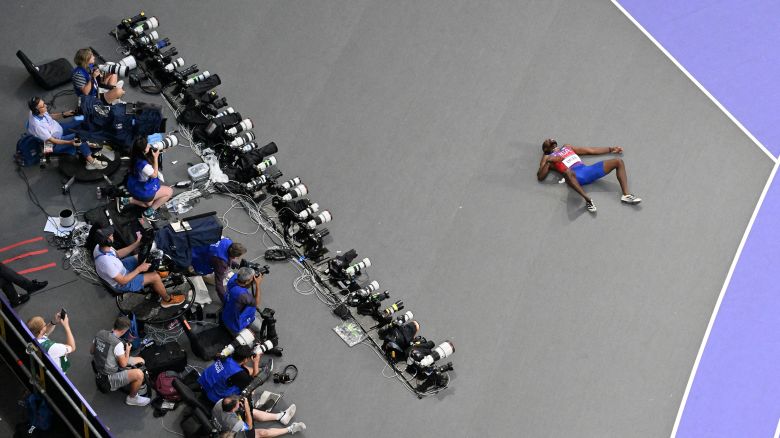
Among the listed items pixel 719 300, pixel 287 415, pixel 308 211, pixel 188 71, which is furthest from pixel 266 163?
pixel 719 300

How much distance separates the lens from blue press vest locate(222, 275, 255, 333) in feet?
37.2

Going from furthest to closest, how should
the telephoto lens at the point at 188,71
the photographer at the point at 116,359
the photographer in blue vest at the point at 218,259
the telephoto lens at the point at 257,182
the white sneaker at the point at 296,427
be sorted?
the telephoto lens at the point at 188,71 < the telephoto lens at the point at 257,182 < the photographer in blue vest at the point at 218,259 < the white sneaker at the point at 296,427 < the photographer at the point at 116,359

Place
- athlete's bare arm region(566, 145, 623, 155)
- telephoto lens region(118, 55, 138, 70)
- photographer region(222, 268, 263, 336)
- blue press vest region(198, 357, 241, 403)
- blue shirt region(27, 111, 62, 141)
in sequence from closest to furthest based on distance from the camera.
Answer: blue press vest region(198, 357, 241, 403) < photographer region(222, 268, 263, 336) < blue shirt region(27, 111, 62, 141) < athlete's bare arm region(566, 145, 623, 155) < telephoto lens region(118, 55, 138, 70)

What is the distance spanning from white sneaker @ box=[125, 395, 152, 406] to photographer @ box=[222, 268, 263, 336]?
1.16 m

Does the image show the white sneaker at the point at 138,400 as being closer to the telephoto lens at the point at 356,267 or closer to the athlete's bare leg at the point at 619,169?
the telephoto lens at the point at 356,267

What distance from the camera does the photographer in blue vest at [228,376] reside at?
35.4 feet

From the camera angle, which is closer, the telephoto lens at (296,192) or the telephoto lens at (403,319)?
the telephoto lens at (403,319)

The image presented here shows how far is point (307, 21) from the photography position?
15023 mm

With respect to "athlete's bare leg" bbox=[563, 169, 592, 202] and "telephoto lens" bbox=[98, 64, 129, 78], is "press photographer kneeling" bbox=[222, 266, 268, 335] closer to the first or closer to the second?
"telephoto lens" bbox=[98, 64, 129, 78]

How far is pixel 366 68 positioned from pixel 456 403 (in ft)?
16.8

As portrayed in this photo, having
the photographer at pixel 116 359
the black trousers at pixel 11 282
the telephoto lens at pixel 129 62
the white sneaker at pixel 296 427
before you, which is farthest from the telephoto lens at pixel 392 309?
the telephoto lens at pixel 129 62

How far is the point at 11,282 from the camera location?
38.2 feet

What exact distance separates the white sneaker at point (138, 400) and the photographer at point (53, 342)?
73cm

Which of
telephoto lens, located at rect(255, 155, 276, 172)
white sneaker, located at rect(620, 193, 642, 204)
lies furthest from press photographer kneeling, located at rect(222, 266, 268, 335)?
white sneaker, located at rect(620, 193, 642, 204)
